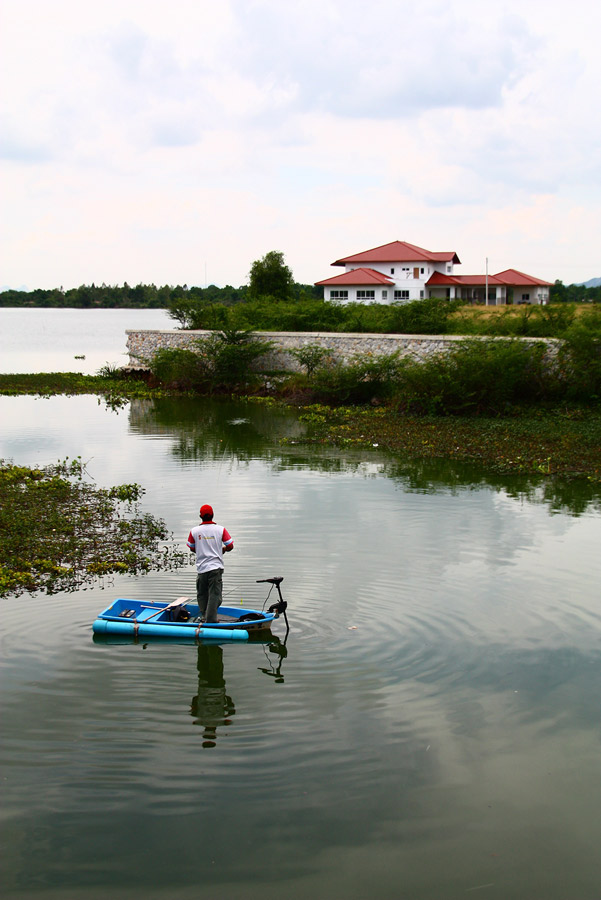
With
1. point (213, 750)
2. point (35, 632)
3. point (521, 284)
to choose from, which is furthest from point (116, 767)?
point (521, 284)

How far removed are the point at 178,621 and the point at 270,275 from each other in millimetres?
53439

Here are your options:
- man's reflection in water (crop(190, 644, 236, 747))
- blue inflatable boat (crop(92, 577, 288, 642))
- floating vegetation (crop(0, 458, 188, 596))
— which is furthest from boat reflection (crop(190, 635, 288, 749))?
floating vegetation (crop(0, 458, 188, 596))

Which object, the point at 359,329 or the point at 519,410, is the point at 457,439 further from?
the point at 359,329

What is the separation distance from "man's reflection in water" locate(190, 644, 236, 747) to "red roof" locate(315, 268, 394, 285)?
187ft

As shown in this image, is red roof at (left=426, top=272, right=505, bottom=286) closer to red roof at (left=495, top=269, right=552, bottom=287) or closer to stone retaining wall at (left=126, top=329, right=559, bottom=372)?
red roof at (left=495, top=269, right=552, bottom=287)

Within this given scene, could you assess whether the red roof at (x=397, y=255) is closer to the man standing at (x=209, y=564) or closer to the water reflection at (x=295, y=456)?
the water reflection at (x=295, y=456)

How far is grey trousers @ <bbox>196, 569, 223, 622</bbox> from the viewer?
31.0ft

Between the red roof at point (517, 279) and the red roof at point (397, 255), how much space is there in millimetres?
4605

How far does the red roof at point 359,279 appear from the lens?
210 feet

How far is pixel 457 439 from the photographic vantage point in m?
21.9

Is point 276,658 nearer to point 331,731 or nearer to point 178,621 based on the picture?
point 178,621

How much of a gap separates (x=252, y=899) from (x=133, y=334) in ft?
119

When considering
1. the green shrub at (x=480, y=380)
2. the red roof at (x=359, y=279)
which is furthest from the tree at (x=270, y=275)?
the green shrub at (x=480, y=380)

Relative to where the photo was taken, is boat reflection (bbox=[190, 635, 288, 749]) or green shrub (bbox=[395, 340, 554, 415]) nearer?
boat reflection (bbox=[190, 635, 288, 749])
